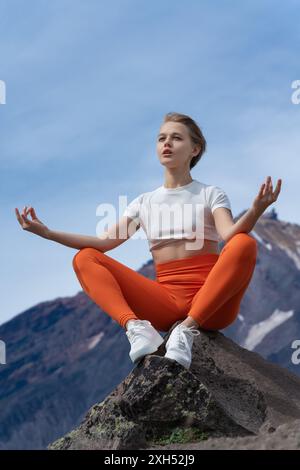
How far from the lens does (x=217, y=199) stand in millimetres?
6137

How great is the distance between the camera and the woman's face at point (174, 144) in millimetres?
6180

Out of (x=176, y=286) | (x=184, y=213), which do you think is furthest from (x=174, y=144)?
(x=176, y=286)

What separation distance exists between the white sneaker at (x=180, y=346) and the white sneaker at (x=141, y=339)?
10cm

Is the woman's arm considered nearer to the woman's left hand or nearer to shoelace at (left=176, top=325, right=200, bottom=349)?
shoelace at (left=176, top=325, right=200, bottom=349)

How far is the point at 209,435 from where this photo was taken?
5266 mm

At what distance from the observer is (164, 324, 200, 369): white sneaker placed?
5.37m

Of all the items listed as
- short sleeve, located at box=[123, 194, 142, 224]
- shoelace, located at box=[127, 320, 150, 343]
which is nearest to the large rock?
shoelace, located at box=[127, 320, 150, 343]

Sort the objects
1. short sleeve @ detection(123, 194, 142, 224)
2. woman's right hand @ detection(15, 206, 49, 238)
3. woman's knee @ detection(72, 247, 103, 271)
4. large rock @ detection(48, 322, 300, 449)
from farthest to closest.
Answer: short sleeve @ detection(123, 194, 142, 224)
woman's right hand @ detection(15, 206, 49, 238)
woman's knee @ detection(72, 247, 103, 271)
large rock @ detection(48, 322, 300, 449)

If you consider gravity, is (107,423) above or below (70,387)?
above

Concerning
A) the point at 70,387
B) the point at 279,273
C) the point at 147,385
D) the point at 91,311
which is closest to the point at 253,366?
the point at 147,385

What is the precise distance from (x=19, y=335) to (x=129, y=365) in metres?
14.2

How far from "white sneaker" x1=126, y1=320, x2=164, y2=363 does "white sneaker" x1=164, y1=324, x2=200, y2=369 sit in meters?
0.10

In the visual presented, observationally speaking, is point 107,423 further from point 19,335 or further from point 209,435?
point 19,335

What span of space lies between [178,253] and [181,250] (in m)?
0.04
